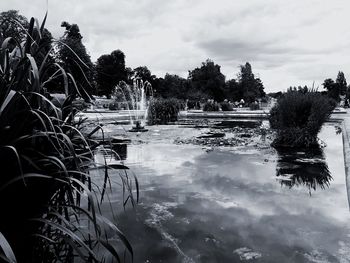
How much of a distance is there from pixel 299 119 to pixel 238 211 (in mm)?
7022

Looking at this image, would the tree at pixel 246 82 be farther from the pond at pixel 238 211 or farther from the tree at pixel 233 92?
the pond at pixel 238 211

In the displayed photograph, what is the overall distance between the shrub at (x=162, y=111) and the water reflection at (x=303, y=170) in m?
13.1

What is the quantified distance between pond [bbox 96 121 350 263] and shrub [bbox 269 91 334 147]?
2.30m

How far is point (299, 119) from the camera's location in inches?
420

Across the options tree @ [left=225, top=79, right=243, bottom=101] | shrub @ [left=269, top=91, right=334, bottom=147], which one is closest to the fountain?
shrub @ [left=269, top=91, right=334, bottom=147]

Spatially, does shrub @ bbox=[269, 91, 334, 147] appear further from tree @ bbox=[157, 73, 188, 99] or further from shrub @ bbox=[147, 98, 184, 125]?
tree @ bbox=[157, 73, 188, 99]

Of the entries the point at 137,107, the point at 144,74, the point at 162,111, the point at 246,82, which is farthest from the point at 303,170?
the point at 144,74

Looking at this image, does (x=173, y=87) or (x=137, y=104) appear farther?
(x=173, y=87)

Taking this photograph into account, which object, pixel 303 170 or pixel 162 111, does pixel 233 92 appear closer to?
pixel 162 111

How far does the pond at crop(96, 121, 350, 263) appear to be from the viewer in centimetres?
338

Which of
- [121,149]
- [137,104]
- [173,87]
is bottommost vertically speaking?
[121,149]

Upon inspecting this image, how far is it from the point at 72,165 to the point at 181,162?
Result: 18.7 ft

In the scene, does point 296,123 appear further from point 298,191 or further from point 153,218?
point 153,218

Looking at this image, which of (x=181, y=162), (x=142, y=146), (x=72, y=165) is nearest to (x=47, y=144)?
(x=72, y=165)
